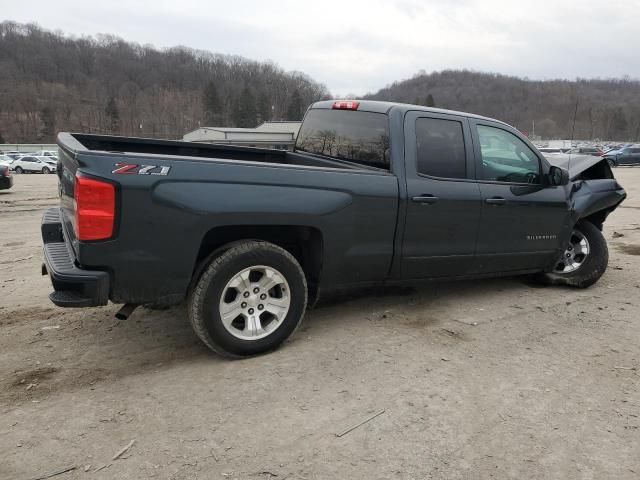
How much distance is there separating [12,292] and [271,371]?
3.23 meters

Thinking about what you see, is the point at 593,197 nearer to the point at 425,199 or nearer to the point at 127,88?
the point at 425,199

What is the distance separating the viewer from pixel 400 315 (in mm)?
4574

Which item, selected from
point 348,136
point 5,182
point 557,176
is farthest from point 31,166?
point 557,176

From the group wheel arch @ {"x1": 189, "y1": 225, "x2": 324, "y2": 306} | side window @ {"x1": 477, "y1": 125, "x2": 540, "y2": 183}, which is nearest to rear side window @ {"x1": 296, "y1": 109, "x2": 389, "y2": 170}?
wheel arch @ {"x1": 189, "y1": 225, "x2": 324, "y2": 306}

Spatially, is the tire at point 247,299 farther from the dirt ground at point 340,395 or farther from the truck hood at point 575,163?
the truck hood at point 575,163

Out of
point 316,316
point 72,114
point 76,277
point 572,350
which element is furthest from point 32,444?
point 72,114

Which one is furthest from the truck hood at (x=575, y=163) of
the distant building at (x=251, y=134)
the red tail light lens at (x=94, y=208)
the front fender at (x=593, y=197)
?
the distant building at (x=251, y=134)

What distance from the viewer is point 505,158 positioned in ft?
15.9

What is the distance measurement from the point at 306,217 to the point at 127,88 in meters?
144

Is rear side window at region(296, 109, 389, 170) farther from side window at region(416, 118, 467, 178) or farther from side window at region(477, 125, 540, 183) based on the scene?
side window at region(477, 125, 540, 183)

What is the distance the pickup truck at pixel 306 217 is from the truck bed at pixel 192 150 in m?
0.02

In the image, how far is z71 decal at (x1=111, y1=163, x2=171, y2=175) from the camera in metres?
3.10

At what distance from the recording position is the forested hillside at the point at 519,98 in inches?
2923

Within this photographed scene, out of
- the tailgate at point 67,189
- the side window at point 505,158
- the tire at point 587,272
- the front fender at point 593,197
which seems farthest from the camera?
the tire at point 587,272
